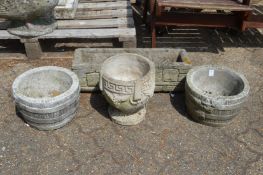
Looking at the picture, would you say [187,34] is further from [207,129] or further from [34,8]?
[34,8]

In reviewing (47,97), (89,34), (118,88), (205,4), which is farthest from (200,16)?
(47,97)

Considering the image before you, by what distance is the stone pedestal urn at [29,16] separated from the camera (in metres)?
3.29

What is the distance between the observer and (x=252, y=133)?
3051mm

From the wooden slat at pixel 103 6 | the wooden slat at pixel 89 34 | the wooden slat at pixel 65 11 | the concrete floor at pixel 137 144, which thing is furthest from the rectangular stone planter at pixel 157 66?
the wooden slat at pixel 103 6

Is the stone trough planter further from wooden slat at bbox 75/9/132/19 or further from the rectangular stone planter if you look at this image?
wooden slat at bbox 75/9/132/19

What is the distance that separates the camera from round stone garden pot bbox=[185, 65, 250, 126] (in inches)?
111

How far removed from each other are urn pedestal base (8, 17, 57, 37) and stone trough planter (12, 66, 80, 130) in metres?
0.72

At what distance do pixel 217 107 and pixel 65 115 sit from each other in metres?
1.40

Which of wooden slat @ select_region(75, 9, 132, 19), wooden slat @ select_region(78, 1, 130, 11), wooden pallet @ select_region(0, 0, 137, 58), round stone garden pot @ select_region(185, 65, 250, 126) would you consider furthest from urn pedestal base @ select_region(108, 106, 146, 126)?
wooden slat @ select_region(78, 1, 130, 11)

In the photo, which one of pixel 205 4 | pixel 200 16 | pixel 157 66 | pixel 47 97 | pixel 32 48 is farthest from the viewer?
pixel 200 16

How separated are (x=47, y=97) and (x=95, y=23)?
142cm

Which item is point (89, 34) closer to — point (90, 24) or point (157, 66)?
point (90, 24)

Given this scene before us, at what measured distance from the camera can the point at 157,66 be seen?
3.24m

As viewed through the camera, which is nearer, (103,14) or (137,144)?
(137,144)
